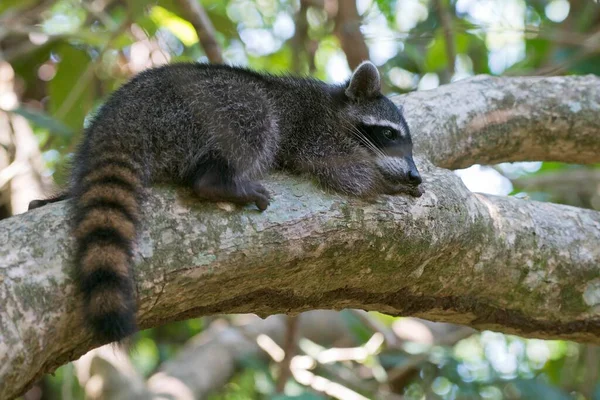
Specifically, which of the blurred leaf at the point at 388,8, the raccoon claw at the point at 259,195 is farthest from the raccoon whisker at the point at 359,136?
the blurred leaf at the point at 388,8

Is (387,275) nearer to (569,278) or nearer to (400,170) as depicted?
(400,170)

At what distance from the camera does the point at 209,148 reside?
3.23m

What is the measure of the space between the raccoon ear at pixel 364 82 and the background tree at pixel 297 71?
126cm

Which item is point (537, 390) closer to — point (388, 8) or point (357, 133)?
point (357, 133)

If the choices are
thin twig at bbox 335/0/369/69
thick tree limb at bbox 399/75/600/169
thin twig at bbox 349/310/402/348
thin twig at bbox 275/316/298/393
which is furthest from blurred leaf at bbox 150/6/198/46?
thin twig at bbox 349/310/402/348

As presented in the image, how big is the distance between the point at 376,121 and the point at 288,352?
201 centimetres

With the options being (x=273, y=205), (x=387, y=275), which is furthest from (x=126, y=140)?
(x=387, y=275)

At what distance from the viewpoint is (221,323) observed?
6844 millimetres

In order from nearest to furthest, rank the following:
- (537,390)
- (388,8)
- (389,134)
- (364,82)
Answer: (389,134) → (364,82) → (537,390) → (388,8)

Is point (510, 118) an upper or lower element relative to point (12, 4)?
lower

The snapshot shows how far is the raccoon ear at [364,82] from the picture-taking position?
4.11 metres

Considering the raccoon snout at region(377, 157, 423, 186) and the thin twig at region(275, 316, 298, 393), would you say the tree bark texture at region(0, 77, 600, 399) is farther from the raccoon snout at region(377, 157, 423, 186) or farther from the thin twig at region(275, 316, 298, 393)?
the thin twig at region(275, 316, 298, 393)

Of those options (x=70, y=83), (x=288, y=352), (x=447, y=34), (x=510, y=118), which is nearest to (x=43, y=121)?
(x=70, y=83)

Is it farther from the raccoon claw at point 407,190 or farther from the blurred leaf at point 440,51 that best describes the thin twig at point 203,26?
the raccoon claw at point 407,190
